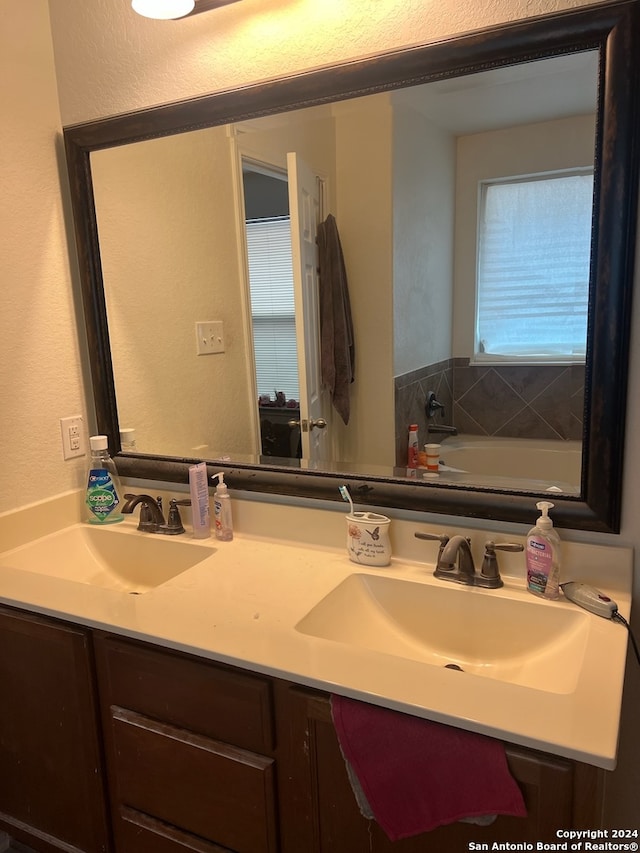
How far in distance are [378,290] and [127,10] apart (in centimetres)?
98

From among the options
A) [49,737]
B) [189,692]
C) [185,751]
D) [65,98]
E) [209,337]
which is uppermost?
[65,98]

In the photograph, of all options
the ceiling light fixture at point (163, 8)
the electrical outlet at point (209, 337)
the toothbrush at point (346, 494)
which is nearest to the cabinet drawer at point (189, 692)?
the toothbrush at point (346, 494)

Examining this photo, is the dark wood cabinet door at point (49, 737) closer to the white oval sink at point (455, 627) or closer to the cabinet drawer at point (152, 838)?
the cabinet drawer at point (152, 838)

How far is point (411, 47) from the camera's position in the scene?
46.9 inches

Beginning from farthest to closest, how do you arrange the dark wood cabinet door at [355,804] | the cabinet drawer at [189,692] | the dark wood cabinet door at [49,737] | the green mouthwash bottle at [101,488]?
the green mouthwash bottle at [101,488] → the dark wood cabinet door at [49,737] → the cabinet drawer at [189,692] → the dark wood cabinet door at [355,804]

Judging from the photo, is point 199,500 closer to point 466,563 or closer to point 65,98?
point 466,563

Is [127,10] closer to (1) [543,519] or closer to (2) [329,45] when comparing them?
(2) [329,45]

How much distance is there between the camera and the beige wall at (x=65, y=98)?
1.29 metres

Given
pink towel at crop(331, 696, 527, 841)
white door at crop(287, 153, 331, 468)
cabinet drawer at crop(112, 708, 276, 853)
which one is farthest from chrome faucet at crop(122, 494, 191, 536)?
pink towel at crop(331, 696, 527, 841)

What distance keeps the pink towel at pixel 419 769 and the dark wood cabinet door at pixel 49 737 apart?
24.5 inches

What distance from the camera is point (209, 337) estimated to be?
1.73 meters

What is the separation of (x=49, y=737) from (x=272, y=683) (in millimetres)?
679

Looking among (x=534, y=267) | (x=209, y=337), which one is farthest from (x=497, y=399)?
(x=209, y=337)

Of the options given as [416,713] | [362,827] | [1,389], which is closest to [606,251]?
[416,713]
